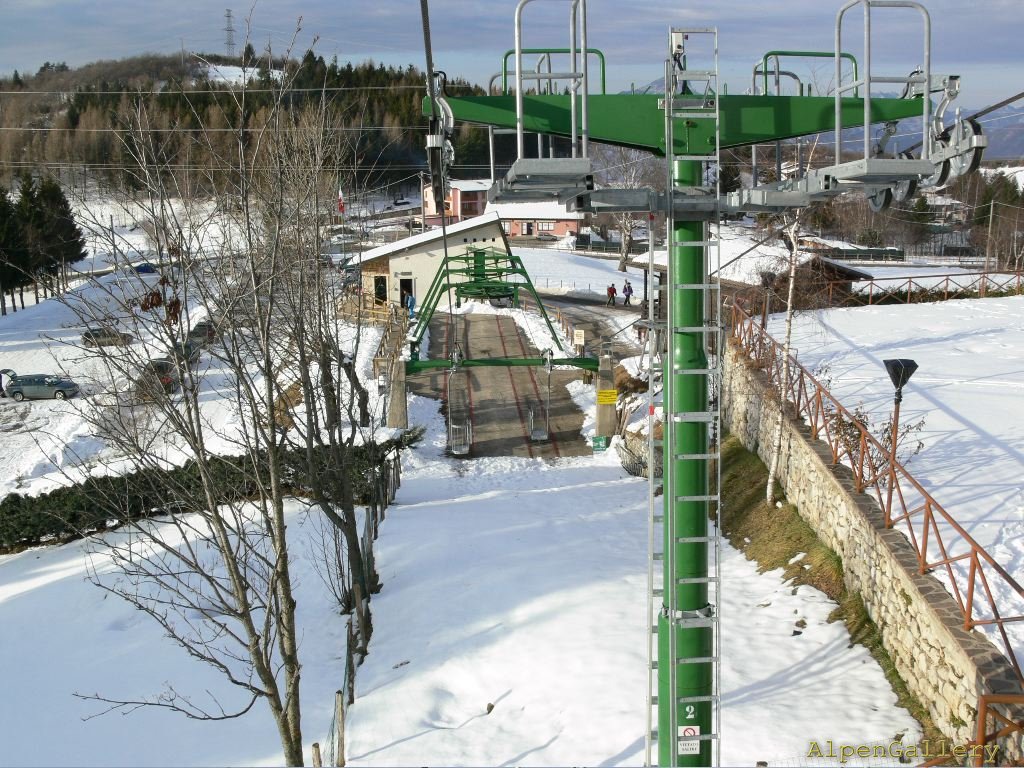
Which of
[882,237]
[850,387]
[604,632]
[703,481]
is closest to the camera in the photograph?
[703,481]

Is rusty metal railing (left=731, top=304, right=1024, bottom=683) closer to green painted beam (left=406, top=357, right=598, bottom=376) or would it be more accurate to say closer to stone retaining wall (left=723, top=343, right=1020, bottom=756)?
stone retaining wall (left=723, top=343, right=1020, bottom=756)

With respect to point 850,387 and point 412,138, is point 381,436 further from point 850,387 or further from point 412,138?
point 412,138

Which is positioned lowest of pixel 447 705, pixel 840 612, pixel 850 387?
pixel 447 705

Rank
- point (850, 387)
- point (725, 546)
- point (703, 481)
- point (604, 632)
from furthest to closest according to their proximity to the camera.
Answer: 1. point (850, 387)
2. point (725, 546)
3. point (604, 632)
4. point (703, 481)

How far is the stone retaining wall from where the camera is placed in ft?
18.4

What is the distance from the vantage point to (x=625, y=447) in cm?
1877

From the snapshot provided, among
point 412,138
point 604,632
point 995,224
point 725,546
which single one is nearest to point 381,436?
point 725,546

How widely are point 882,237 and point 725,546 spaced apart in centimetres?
4707

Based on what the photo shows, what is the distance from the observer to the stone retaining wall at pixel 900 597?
560 cm

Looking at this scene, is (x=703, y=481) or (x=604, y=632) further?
(x=604, y=632)

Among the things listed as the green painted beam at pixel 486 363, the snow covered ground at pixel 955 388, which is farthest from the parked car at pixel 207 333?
the green painted beam at pixel 486 363

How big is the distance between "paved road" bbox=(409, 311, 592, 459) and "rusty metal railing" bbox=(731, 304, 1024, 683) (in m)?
6.96

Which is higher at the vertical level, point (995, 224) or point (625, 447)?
point (995, 224)

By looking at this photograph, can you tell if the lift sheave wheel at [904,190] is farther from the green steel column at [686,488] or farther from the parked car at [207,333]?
the parked car at [207,333]
